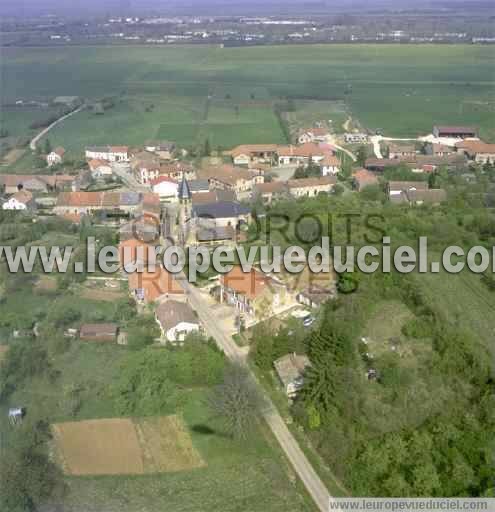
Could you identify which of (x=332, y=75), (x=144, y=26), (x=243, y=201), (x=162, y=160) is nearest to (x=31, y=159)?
(x=162, y=160)

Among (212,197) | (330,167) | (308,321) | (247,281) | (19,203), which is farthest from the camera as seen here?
(330,167)

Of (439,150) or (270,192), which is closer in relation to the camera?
(270,192)

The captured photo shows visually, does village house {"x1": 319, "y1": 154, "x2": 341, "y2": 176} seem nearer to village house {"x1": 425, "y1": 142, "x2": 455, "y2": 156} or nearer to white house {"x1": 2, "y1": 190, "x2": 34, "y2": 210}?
village house {"x1": 425, "y1": 142, "x2": 455, "y2": 156}

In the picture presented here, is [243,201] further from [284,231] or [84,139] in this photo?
[84,139]

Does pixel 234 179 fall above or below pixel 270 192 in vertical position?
above

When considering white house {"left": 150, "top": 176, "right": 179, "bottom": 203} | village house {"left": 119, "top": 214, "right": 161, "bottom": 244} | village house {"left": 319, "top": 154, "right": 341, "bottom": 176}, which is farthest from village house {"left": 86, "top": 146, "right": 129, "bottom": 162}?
village house {"left": 319, "top": 154, "right": 341, "bottom": 176}

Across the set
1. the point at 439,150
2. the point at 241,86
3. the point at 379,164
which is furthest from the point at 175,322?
the point at 241,86

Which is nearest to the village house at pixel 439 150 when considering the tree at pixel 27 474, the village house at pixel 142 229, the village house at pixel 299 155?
the village house at pixel 299 155

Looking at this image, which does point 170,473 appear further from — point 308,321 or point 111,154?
point 111,154

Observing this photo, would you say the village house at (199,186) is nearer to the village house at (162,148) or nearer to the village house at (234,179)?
the village house at (234,179)
